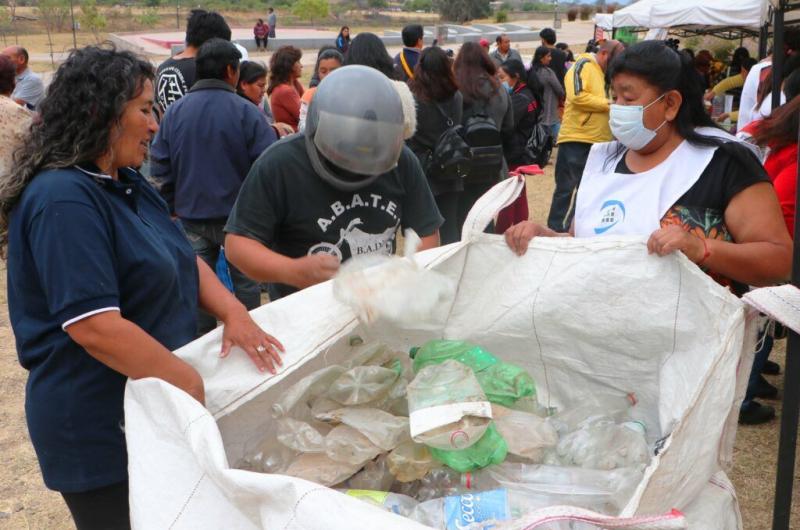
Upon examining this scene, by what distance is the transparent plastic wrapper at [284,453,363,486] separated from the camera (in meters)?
1.51

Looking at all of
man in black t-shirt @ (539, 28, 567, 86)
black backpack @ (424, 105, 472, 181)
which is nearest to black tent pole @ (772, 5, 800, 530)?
black backpack @ (424, 105, 472, 181)

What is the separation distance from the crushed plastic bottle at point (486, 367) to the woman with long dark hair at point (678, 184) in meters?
0.31

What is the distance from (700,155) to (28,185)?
1.65 metres

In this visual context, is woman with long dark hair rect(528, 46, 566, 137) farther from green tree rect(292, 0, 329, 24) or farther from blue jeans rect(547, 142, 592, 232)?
green tree rect(292, 0, 329, 24)

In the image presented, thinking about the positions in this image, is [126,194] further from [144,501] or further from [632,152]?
[632,152]

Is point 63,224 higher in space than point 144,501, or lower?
higher

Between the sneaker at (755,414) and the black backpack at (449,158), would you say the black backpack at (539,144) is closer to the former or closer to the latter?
the black backpack at (449,158)

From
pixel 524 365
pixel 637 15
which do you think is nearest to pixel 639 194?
pixel 524 365

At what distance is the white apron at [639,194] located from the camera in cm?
201

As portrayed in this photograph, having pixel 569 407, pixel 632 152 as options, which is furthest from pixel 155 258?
pixel 632 152

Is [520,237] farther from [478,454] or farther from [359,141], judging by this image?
[478,454]

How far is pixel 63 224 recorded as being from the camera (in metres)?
1.47

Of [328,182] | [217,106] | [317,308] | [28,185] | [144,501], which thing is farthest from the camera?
[217,106]

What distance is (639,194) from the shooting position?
2.05 m
